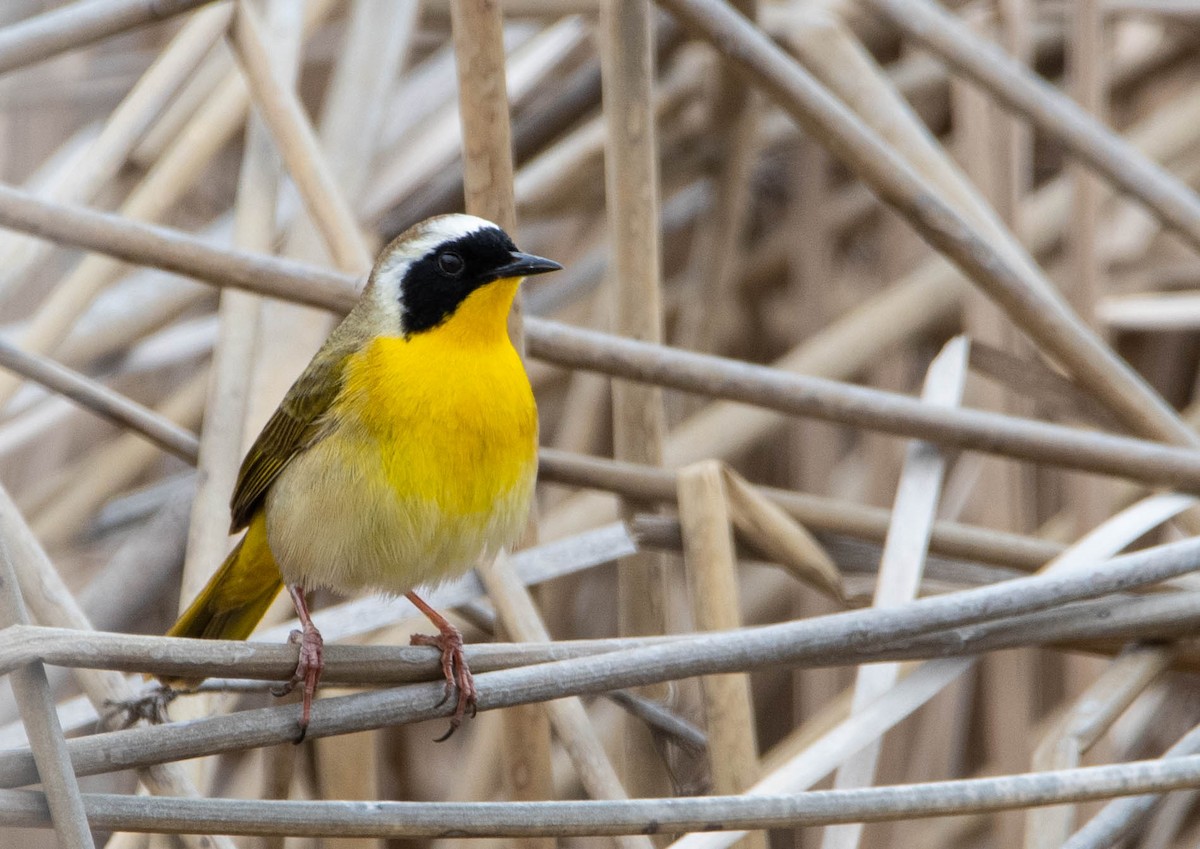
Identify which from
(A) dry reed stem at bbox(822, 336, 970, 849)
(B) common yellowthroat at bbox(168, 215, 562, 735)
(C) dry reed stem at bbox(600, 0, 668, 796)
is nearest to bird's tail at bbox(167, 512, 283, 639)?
A: (B) common yellowthroat at bbox(168, 215, 562, 735)

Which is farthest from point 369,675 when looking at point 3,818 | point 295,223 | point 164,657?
point 295,223

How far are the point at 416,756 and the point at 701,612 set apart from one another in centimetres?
162

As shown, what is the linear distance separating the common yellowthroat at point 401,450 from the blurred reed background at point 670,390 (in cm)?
10

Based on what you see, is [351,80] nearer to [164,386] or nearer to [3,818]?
[164,386]

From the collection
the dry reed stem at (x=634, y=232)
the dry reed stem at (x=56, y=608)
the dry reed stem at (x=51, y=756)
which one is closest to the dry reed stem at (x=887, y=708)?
the dry reed stem at (x=634, y=232)

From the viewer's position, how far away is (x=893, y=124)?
9.93ft

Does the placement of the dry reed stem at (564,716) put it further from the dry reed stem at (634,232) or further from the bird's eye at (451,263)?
the bird's eye at (451,263)

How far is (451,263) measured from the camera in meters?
2.31

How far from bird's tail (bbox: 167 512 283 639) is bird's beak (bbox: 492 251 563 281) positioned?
0.65m

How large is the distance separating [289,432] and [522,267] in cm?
54

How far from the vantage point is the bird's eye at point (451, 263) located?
2303mm

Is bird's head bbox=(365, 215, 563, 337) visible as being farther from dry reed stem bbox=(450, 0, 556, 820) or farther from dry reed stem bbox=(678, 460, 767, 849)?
dry reed stem bbox=(678, 460, 767, 849)

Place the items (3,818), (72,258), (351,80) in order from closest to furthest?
(3,818) → (351,80) → (72,258)

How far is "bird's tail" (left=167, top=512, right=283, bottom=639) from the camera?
2.31 m
